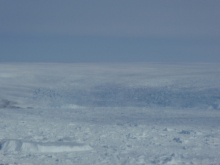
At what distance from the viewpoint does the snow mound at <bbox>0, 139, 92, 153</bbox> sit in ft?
13.2

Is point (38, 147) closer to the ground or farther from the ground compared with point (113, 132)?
farther from the ground

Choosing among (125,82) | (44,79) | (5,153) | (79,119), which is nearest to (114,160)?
(5,153)

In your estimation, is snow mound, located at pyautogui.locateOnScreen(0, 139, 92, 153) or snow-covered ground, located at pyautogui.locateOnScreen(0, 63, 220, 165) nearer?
snow-covered ground, located at pyautogui.locateOnScreen(0, 63, 220, 165)

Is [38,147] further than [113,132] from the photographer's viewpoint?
No

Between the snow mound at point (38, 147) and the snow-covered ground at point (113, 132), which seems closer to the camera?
the snow-covered ground at point (113, 132)

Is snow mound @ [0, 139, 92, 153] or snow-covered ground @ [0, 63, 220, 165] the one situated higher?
snow mound @ [0, 139, 92, 153]

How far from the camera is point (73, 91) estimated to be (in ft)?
42.4

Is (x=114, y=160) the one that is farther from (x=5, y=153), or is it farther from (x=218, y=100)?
(x=218, y=100)

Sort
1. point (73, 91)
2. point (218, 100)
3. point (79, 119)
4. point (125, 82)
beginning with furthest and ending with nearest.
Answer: point (125, 82)
point (73, 91)
point (218, 100)
point (79, 119)

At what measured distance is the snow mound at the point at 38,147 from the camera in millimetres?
4016

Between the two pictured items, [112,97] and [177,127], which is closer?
[177,127]

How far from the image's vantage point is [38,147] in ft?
13.3

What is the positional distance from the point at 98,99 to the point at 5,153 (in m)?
7.64

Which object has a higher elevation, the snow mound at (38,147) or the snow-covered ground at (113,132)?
the snow mound at (38,147)
